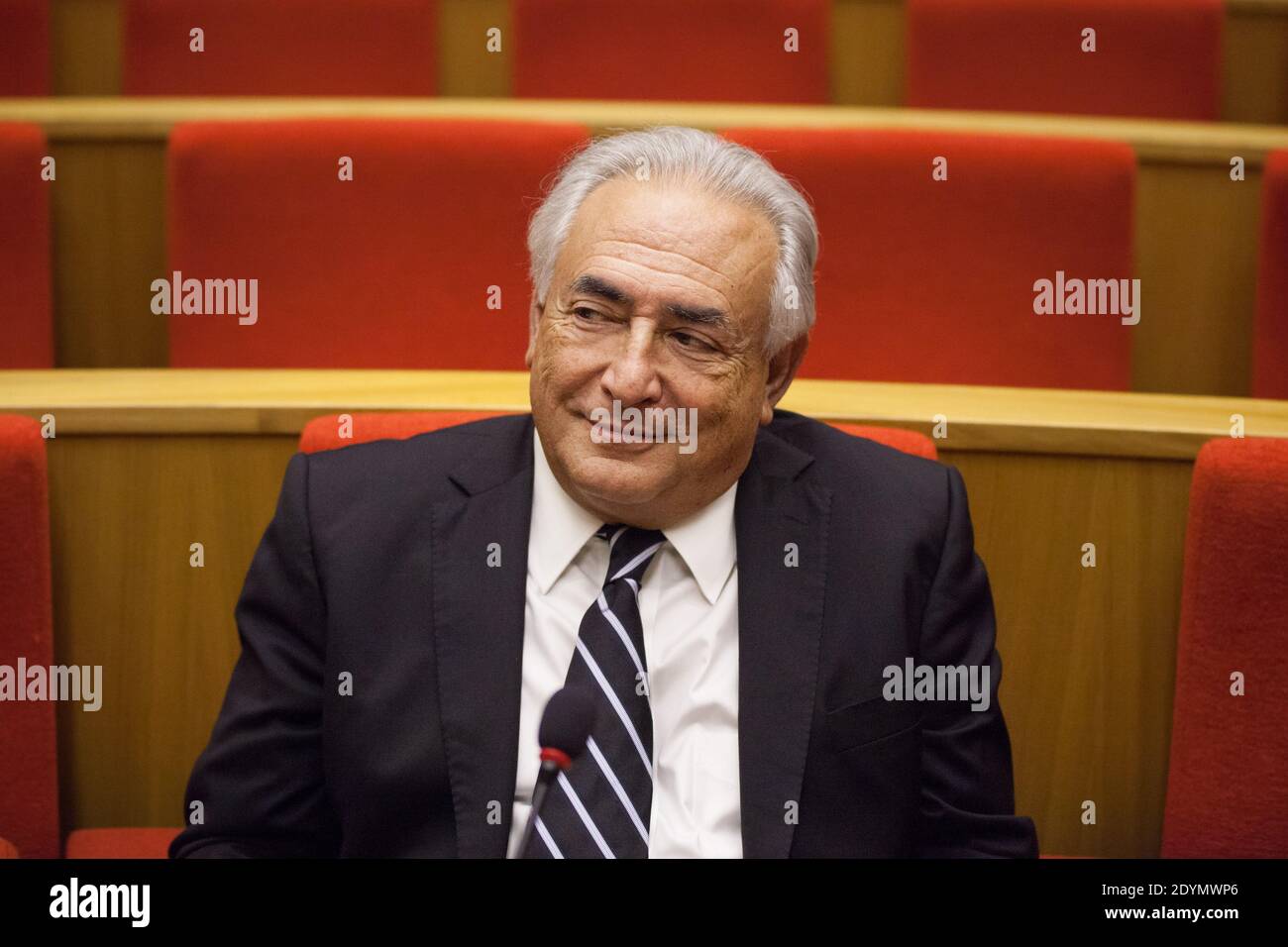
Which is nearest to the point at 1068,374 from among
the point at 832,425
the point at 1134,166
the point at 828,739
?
the point at 1134,166

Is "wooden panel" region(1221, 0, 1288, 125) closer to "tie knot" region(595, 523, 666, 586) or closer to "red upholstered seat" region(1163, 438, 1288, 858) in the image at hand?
"red upholstered seat" region(1163, 438, 1288, 858)

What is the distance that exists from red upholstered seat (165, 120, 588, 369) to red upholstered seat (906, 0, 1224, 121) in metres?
0.38

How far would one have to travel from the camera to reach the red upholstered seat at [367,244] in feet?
2.40

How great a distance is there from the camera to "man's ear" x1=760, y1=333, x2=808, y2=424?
50 centimetres

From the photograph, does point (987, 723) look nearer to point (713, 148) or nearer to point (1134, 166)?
point (713, 148)

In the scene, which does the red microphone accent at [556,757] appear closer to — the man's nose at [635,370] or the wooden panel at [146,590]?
the man's nose at [635,370]

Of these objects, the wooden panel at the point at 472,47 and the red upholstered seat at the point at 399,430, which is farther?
the wooden panel at the point at 472,47

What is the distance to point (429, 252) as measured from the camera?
0.74 meters

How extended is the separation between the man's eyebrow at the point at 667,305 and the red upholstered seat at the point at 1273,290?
41 cm

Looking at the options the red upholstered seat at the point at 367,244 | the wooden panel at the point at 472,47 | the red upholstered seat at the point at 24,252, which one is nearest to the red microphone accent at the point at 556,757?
the red upholstered seat at the point at 367,244

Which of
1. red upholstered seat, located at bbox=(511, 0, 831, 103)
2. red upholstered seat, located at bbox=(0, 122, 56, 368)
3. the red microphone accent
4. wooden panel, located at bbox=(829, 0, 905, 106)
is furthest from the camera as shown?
wooden panel, located at bbox=(829, 0, 905, 106)

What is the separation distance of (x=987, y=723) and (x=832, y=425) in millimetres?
135

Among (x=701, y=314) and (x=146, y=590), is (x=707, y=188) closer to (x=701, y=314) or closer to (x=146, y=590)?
(x=701, y=314)

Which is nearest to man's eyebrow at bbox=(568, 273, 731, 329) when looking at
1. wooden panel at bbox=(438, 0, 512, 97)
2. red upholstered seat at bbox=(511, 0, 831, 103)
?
red upholstered seat at bbox=(511, 0, 831, 103)
